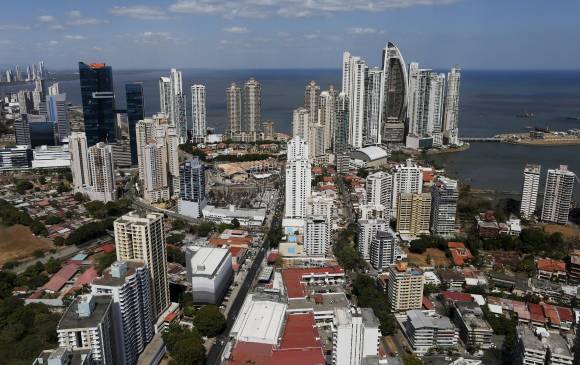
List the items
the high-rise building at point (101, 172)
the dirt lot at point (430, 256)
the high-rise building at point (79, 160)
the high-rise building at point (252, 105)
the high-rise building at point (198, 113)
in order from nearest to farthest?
the dirt lot at point (430, 256)
the high-rise building at point (101, 172)
the high-rise building at point (79, 160)
the high-rise building at point (198, 113)
the high-rise building at point (252, 105)

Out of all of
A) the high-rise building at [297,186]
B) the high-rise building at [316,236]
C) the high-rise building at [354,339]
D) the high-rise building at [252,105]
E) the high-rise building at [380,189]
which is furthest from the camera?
the high-rise building at [252,105]

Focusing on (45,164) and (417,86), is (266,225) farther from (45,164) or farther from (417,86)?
(417,86)

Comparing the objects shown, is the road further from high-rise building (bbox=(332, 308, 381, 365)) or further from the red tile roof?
high-rise building (bbox=(332, 308, 381, 365))

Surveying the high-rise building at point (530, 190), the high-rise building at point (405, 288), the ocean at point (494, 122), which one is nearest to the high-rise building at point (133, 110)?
the ocean at point (494, 122)

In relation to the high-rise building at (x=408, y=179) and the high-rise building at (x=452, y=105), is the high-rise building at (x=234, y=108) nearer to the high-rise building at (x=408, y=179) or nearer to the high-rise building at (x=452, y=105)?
the high-rise building at (x=452, y=105)

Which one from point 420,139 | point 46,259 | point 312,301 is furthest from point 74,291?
point 420,139

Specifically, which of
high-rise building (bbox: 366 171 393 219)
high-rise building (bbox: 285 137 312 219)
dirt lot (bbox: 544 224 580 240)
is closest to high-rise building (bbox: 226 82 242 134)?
high-rise building (bbox: 285 137 312 219)
